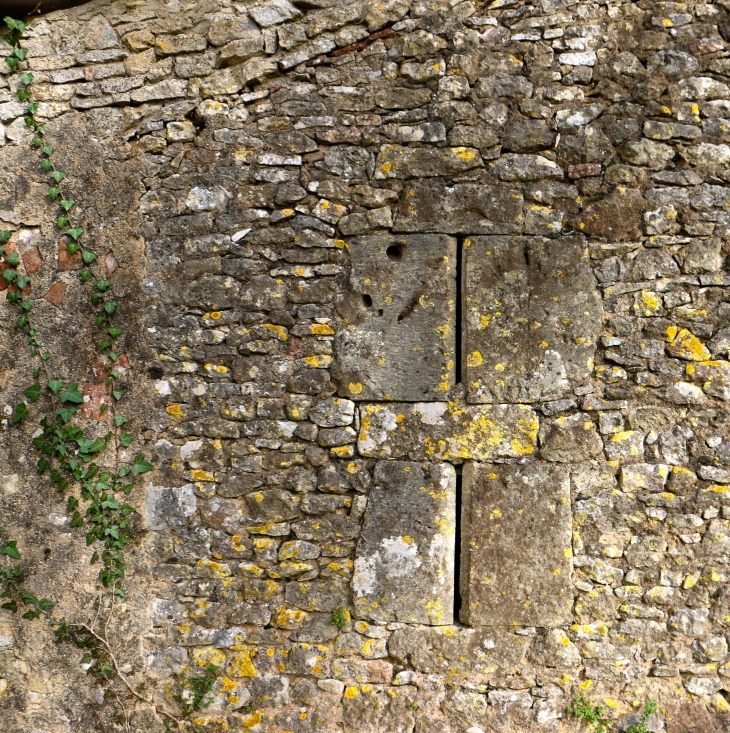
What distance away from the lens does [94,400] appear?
3121 millimetres

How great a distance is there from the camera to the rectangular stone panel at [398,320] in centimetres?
296

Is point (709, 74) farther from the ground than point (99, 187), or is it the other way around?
point (709, 74)

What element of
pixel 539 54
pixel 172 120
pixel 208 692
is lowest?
pixel 208 692

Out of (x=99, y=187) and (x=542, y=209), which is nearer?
(x=542, y=209)

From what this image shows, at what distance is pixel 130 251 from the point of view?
314 cm

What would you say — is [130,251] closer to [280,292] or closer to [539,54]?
[280,292]

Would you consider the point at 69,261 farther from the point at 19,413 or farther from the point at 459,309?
the point at 459,309

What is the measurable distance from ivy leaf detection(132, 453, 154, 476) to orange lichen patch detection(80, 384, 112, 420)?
0.95 ft

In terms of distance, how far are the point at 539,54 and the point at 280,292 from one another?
1.62 metres

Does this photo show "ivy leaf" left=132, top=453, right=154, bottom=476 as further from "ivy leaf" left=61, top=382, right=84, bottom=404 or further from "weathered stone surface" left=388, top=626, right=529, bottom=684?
"weathered stone surface" left=388, top=626, right=529, bottom=684

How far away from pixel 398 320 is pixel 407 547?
1.04 m

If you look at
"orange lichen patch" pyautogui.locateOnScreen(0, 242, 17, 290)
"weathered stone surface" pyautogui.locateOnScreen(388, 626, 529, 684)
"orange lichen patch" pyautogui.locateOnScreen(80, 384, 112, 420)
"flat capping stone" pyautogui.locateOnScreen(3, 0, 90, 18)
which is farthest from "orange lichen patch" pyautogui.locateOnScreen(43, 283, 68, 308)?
"weathered stone surface" pyautogui.locateOnScreen(388, 626, 529, 684)

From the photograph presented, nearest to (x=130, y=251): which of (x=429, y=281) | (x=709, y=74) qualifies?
(x=429, y=281)

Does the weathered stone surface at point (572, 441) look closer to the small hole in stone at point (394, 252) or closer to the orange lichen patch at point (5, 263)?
the small hole in stone at point (394, 252)
